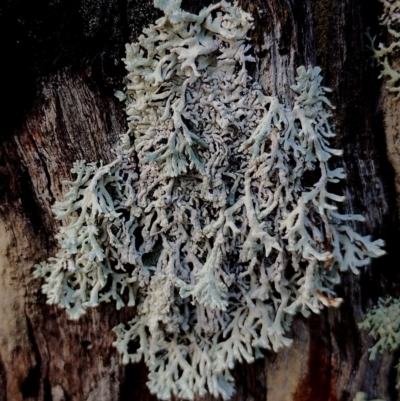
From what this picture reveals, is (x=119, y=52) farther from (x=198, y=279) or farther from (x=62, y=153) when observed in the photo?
(x=198, y=279)

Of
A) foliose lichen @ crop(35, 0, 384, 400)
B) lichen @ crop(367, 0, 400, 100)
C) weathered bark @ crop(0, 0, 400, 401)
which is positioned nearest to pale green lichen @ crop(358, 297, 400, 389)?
weathered bark @ crop(0, 0, 400, 401)

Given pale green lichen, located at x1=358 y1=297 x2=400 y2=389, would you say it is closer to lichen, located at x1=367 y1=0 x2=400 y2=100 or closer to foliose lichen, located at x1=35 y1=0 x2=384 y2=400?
foliose lichen, located at x1=35 y1=0 x2=384 y2=400

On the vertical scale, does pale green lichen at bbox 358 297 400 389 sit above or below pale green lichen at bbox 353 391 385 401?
above

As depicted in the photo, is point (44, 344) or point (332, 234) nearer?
point (332, 234)

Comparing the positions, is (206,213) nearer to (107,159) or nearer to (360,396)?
(107,159)

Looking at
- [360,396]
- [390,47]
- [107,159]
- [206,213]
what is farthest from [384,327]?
[107,159]

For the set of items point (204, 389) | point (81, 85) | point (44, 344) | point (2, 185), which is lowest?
point (204, 389)

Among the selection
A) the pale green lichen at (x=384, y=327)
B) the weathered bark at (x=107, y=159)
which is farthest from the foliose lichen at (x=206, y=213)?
the pale green lichen at (x=384, y=327)

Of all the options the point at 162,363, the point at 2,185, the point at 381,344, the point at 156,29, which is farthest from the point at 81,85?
the point at 381,344
